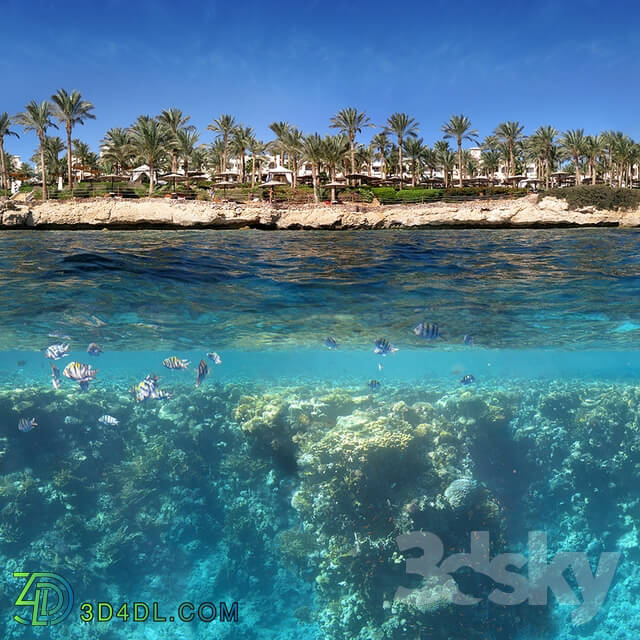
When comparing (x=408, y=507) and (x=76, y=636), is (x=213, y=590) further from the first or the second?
(x=408, y=507)

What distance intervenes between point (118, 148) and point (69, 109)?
799 centimetres

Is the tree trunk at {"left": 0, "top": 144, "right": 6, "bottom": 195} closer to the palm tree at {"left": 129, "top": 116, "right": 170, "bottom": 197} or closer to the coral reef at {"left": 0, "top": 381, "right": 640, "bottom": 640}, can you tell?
the palm tree at {"left": 129, "top": 116, "right": 170, "bottom": 197}

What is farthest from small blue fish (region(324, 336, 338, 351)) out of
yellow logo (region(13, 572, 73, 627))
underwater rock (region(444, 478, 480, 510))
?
yellow logo (region(13, 572, 73, 627))

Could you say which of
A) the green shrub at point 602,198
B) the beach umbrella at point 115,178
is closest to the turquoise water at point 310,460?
the green shrub at point 602,198

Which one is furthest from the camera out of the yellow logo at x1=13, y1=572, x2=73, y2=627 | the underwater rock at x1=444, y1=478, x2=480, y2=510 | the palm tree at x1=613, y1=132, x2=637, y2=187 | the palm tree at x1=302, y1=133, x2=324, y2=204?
the palm tree at x1=613, y1=132, x2=637, y2=187

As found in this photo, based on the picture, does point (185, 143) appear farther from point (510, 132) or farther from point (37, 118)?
point (510, 132)

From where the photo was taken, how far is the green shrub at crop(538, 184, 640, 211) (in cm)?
3866

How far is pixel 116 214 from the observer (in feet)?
130

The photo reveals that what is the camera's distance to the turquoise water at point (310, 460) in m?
10.9

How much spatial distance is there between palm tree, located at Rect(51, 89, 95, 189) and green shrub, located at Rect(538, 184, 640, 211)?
4932cm

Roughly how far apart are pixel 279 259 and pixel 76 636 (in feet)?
33.6

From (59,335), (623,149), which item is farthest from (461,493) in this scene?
(623,149)

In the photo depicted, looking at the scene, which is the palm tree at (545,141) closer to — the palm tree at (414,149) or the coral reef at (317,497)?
the palm tree at (414,149)

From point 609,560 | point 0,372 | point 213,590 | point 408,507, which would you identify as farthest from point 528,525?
point 0,372
